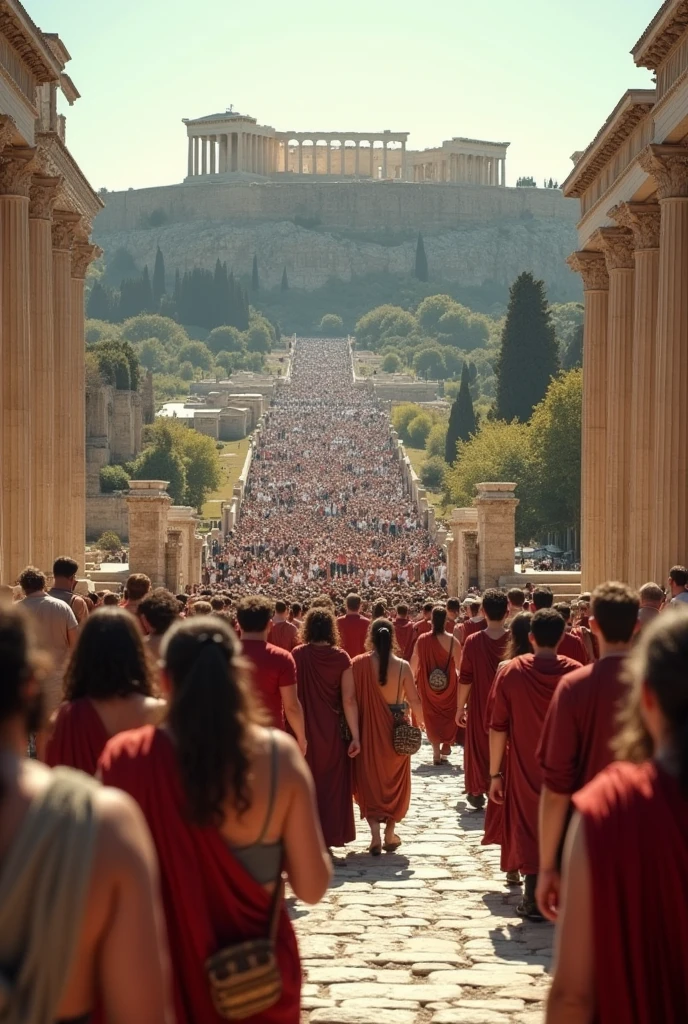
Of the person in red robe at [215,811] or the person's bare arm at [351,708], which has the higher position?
the person in red robe at [215,811]

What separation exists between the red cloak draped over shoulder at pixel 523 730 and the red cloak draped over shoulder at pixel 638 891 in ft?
17.6

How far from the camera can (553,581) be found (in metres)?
40.5

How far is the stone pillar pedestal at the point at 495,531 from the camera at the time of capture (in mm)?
42062

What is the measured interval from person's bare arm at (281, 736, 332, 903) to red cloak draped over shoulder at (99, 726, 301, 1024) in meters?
0.16

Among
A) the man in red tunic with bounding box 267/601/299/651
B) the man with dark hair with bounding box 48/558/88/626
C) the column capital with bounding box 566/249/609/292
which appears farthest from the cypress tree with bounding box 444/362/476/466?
the man with dark hair with bounding box 48/558/88/626

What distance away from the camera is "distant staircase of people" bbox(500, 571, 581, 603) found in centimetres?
3972

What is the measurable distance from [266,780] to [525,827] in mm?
5757

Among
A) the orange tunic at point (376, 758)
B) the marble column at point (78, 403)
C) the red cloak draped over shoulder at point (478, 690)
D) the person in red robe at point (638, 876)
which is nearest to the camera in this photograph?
the person in red robe at point (638, 876)

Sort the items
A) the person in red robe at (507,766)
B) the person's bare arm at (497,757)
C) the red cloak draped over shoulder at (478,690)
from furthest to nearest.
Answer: the red cloak draped over shoulder at (478,690) < the person in red robe at (507,766) < the person's bare arm at (497,757)

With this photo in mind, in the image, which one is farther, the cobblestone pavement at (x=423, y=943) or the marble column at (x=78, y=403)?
the marble column at (x=78, y=403)

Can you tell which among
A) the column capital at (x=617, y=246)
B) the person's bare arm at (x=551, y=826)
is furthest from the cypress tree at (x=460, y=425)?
the person's bare arm at (x=551, y=826)

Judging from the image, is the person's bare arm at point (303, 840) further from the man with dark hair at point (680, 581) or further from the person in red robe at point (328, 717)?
the man with dark hair at point (680, 581)

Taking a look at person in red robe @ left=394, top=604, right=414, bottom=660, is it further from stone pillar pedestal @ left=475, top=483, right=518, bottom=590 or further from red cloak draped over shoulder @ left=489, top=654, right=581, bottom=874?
stone pillar pedestal @ left=475, top=483, right=518, bottom=590

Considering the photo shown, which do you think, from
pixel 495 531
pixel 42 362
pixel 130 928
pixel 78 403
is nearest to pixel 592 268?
pixel 495 531
